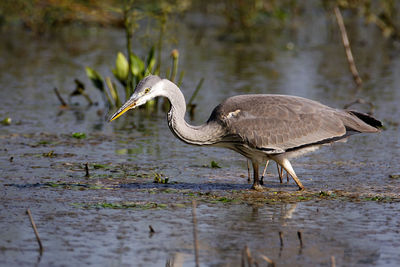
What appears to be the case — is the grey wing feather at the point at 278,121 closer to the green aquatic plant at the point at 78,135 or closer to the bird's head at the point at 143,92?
the bird's head at the point at 143,92

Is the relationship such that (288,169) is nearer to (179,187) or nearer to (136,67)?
(179,187)

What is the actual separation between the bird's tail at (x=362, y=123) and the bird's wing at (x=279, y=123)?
0.13 meters

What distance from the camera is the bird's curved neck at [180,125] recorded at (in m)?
7.08

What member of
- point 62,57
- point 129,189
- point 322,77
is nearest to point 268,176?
point 129,189

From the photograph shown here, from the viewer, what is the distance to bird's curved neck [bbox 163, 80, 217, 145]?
708 centimetres

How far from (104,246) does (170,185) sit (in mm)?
2019

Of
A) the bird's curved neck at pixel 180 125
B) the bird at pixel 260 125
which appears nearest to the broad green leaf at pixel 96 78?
the bird at pixel 260 125

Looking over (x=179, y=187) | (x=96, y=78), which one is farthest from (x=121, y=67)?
(x=179, y=187)

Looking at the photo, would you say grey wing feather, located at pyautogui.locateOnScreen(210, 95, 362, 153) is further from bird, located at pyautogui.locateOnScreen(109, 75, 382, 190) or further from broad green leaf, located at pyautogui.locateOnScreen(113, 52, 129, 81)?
broad green leaf, located at pyautogui.locateOnScreen(113, 52, 129, 81)

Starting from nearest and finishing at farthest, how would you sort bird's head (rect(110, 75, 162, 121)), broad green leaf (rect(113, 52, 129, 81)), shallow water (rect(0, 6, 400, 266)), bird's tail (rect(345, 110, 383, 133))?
1. shallow water (rect(0, 6, 400, 266))
2. bird's head (rect(110, 75, 162, 121))
3. bird's tail (rect(345, 110, 383, 133))
4. broad green leaf (rect(113, 52, 129, 81))

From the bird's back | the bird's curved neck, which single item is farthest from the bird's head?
the bird's back

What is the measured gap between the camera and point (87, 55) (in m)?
16.3

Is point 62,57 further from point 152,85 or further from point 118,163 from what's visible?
point 152,85

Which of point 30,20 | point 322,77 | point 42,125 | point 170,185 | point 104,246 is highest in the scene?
point 30,20
